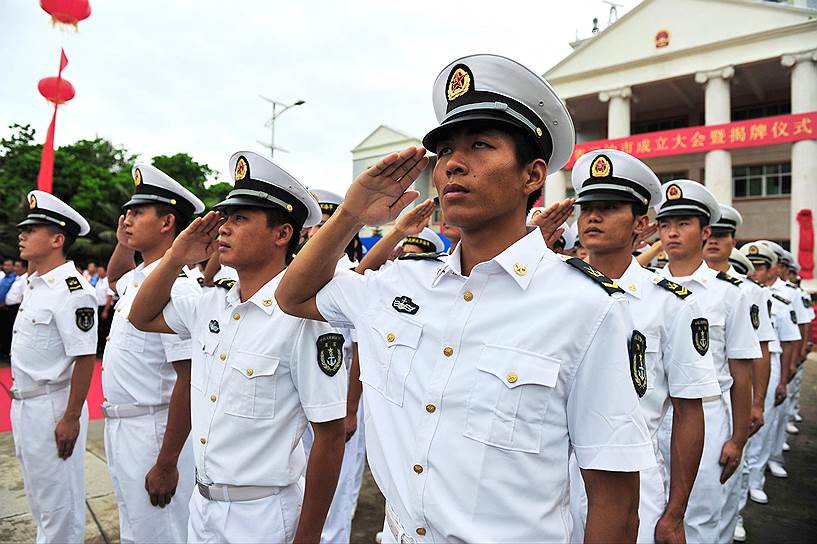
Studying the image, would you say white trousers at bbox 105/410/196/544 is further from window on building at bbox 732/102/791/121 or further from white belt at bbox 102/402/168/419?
window on building at bbox 732/102/791/121

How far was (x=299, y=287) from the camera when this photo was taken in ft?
6.16

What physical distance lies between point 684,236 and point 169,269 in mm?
3151

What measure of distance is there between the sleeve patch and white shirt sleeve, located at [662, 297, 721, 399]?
154cm

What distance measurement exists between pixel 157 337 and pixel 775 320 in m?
7.02

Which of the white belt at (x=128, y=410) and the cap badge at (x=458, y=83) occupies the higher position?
the cap badge at (x=458, y=83)

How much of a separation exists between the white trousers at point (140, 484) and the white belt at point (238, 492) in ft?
3.45

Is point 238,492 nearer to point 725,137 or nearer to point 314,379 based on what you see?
point 314,379

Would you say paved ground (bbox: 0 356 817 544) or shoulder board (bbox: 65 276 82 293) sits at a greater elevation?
shoulder board (bbox: 65 276 82 293)

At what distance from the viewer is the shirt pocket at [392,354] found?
5.19ft

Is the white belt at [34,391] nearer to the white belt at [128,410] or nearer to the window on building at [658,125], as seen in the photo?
the white belt at [128,410]

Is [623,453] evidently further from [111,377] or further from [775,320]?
[775,320]

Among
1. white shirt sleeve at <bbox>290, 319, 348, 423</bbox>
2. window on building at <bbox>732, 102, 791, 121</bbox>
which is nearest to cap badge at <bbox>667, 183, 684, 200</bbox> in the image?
white shirt sleeve at <bbox>290, 319, 348, 423</bbox>

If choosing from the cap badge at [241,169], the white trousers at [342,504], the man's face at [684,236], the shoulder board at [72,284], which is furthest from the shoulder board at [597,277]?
the shoulder board at [72,284]

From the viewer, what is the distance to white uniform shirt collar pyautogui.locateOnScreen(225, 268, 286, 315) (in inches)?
91.5
